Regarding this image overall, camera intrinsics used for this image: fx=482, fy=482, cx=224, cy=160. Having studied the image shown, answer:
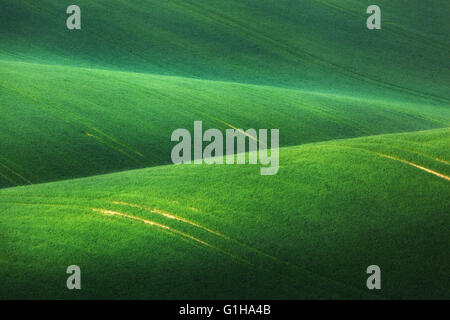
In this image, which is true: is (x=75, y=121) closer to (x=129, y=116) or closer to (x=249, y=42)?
A: (x=129, y=116)

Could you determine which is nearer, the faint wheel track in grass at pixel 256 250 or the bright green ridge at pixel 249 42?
the faint wheel track in grass at pixel 256 250

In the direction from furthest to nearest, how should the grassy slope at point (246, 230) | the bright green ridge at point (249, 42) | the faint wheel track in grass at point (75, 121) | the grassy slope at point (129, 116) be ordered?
1. the bright green ridge at point (249, 42)
2. the faint wheel track in grass at point (75, 121)
3. the grassy slope at point (129, 116)
4. the grassy slope at point (246, 230)

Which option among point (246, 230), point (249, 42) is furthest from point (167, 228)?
point (249, 42)

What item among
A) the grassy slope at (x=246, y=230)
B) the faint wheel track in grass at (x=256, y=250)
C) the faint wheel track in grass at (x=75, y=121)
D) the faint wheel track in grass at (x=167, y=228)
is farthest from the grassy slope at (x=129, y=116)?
the faint wheel track in grass at (x=256, y=250)

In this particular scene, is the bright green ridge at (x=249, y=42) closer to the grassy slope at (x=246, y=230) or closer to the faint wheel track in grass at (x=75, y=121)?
the faint wheel track in grass at (x=75, y=121)

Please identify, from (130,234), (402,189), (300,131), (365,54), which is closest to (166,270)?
(130,234)

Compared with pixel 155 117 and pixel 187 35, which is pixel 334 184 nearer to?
pixel 155 117

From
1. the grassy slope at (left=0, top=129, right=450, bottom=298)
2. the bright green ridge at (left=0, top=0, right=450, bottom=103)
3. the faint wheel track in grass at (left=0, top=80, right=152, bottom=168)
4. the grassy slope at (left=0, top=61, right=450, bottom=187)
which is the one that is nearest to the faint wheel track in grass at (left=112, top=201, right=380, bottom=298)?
the grassy slope at (left=0, top=129, right=450, bottom=298)
